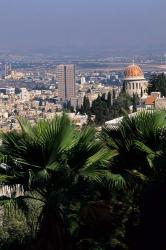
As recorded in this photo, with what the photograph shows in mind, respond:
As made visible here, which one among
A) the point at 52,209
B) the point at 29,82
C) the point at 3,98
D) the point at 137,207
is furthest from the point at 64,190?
the point at 29,82

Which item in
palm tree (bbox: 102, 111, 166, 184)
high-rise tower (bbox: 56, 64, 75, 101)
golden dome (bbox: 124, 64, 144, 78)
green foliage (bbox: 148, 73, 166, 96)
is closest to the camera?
palm tree (bbox: 102, 111, 166, 184)

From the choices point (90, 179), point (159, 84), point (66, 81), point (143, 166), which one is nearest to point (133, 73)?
point (159, 84)

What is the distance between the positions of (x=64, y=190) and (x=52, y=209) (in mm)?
153

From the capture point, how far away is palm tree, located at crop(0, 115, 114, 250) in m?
4.50

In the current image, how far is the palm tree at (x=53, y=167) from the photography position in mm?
4500

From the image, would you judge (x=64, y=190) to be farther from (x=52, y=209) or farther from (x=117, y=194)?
(x=117, y=194)

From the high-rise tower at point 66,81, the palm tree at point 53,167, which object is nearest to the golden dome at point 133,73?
the palm tree at point 53,167

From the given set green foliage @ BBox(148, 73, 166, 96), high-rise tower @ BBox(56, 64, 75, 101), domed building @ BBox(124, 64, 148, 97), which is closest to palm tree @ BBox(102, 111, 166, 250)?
green foliage @ BBox(148, 73, 166, 96)

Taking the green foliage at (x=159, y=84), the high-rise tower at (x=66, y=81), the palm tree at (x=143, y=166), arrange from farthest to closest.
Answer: the high-rise tower at (x=66, y=81) → the green foliage at (x=159, y=84) → the palm tree at (x=143, y=166)

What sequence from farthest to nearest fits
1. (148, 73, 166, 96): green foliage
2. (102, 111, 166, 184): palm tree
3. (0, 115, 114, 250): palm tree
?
(148, 73, 166, 96): green foliage, (102, 111, 166, 184): palm tree, (0, 115, 114, 250): palm tree

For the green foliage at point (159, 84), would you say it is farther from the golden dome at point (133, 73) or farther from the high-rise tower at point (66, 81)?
the high-rise tower at point (66, 81)

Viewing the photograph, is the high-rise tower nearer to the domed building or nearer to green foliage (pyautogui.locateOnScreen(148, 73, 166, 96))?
the domed building

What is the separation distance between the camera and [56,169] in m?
4.52

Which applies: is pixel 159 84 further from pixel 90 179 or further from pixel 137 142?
pixel 90 179
